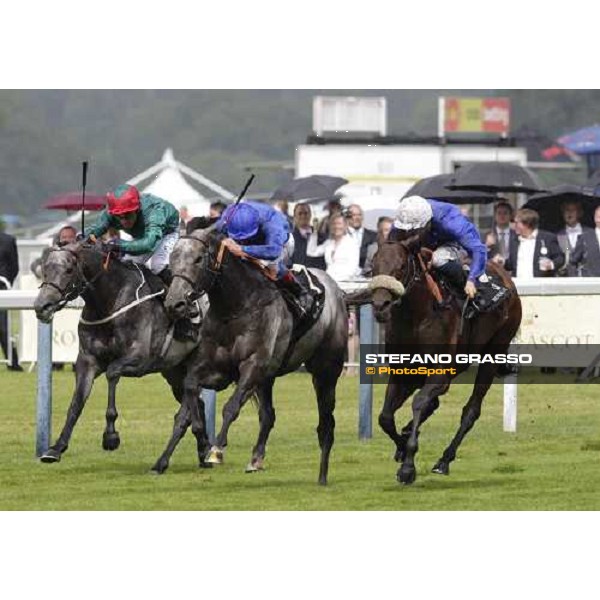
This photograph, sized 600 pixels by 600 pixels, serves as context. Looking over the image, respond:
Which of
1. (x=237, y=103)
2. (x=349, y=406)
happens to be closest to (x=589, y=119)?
(x=237, y=103)

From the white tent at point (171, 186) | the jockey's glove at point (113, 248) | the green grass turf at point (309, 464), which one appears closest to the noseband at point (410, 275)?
the green grass turf at point (309, 464)

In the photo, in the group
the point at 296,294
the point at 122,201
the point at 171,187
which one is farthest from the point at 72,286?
the point at 171,187

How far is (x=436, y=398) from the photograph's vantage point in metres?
13.8

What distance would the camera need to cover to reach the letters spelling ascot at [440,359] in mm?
13773

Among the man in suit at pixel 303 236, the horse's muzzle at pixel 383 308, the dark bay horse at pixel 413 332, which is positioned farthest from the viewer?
the man in suit at pixel 303 236

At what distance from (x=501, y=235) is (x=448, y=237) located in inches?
296

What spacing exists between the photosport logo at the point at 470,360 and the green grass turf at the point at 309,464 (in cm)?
42

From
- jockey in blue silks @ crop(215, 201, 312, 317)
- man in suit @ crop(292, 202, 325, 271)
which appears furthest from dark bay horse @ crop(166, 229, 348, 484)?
man in suit @ crop(292, 202, 325, 271)

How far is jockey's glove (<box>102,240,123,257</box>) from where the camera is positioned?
48.5 ft

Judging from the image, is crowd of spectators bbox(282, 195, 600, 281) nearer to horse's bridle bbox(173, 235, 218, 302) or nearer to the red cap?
the red cap

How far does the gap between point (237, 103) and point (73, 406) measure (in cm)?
8999

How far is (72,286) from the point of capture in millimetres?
14250

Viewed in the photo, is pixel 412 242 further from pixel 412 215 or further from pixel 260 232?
pixel 260 232

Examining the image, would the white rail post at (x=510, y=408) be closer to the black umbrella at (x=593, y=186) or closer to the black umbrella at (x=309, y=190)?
the black umbrella at (x=593, y=186)
